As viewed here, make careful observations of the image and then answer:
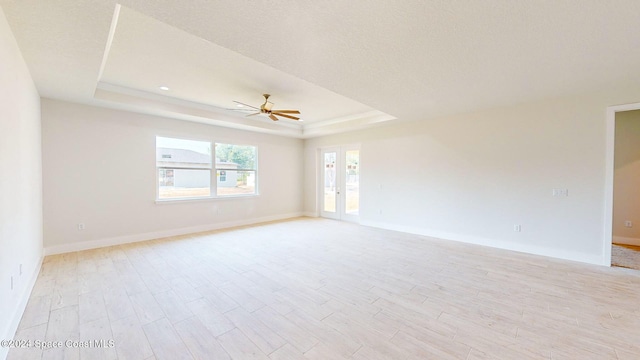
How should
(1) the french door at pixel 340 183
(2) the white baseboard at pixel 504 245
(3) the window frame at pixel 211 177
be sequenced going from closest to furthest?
(2) the white baseboard at pixel 504 245 → (3) the window frame at pixel 211 177 → (1) the french door at pixel 340 183

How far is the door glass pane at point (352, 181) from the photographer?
6.63m

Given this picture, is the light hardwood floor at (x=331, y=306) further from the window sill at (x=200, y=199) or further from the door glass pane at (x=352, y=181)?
the door glass pane at (x=352, y=181)

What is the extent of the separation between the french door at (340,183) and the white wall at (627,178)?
16.9ft

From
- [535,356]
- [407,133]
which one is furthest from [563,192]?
[535,356]

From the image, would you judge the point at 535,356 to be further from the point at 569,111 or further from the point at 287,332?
the point at 569,111

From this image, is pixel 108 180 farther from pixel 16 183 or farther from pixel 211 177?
pixel 16 183

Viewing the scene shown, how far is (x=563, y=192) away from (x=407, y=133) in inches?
111

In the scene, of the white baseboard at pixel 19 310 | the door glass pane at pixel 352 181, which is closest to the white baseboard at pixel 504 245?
the door glass pane at pixel 352 181

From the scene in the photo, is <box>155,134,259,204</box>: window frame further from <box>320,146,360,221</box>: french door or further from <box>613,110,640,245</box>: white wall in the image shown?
<box>613,110,640,245</box>: white wall

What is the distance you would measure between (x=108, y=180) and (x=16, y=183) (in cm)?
236

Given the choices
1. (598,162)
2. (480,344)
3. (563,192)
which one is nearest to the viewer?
(480,344)

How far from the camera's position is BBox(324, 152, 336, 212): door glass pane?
720cm

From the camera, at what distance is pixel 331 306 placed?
2.41 meters

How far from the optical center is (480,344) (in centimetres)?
188
